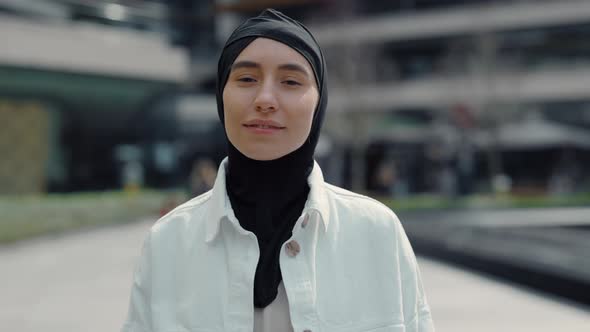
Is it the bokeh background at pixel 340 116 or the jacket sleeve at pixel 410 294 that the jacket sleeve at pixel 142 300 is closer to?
the jacket sleeve at pixel 410 294

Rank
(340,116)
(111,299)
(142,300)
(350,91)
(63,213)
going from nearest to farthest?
(142,300) → (111,299) → (63,213) → (350,91) → (340,116)

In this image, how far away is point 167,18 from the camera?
33438 millimetres

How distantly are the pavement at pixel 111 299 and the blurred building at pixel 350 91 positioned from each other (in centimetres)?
1397

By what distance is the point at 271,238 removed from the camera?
1.90 meters

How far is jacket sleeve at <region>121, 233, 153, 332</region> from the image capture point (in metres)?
1.97

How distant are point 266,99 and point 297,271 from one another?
0.44m

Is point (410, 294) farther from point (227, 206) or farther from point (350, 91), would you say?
point (350, 91)

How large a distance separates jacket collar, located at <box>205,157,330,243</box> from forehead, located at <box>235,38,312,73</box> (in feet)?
1.08

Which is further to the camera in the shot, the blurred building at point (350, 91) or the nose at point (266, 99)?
the blurred building at point (350, 91)

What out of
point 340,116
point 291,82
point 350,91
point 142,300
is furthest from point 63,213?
point 291,82

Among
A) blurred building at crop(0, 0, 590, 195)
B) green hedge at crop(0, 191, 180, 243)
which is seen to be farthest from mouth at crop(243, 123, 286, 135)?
blurred building at crop(0, 0, 590, 195)

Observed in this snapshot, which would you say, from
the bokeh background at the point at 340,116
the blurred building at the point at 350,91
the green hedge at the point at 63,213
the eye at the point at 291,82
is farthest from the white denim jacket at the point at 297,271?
the blurred building at the point at 350,91

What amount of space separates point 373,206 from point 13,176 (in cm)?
2476

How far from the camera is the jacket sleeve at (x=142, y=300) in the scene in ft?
6.45
